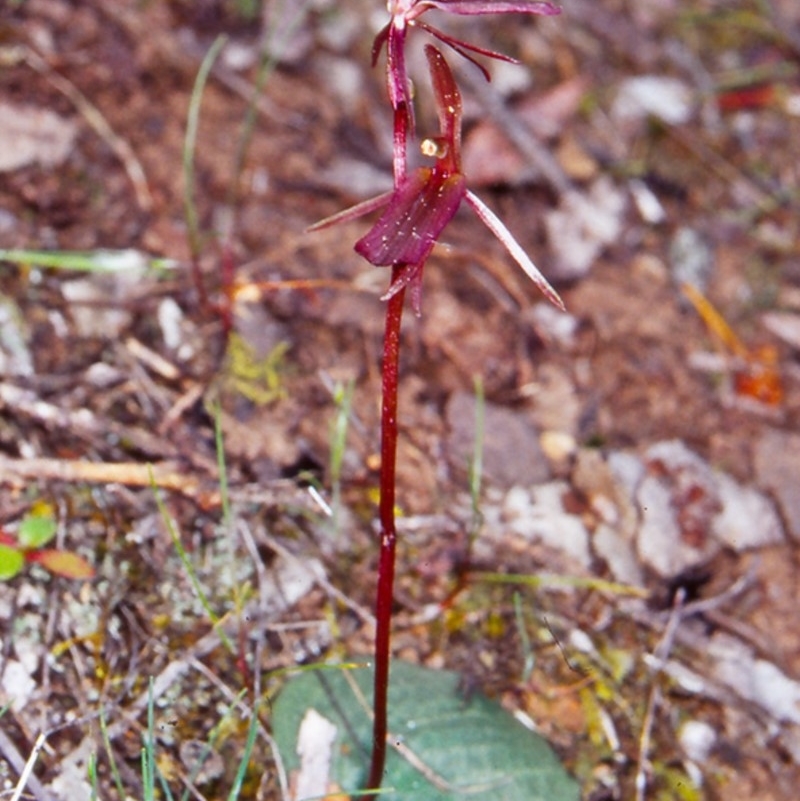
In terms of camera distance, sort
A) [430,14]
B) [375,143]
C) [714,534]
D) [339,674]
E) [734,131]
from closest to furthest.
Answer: [339,674] < [714,534] < [375,143] < [430,14] < [734,131]

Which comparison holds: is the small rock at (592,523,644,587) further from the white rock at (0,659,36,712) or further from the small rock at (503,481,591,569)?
the white rock at (0,659,36,712)

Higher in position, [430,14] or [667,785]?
[430,14]

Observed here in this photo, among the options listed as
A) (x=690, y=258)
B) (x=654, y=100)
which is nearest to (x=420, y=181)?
(x=690, y=258)

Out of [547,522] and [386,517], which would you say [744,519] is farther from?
[386,517]

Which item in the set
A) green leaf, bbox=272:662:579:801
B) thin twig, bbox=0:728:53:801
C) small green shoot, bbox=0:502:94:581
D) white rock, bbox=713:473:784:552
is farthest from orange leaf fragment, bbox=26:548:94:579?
white rock, bbox=713:473:784:552

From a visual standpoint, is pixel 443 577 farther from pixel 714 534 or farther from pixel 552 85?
pixel 552 85

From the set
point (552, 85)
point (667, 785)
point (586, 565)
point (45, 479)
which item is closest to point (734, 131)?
point (552, 85)
